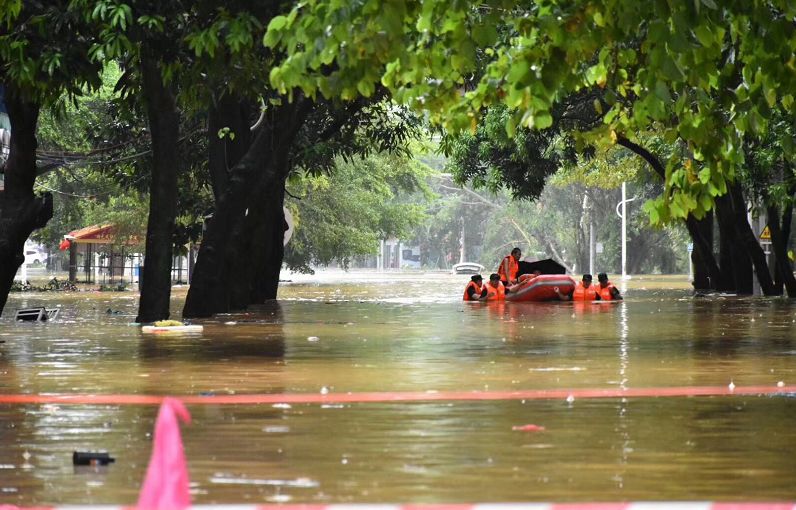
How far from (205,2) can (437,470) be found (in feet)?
49.0

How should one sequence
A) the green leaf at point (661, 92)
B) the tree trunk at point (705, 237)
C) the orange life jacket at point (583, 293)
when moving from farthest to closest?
the tree trunk at point (705, 237) < the orange life jacket at point (583, 293) < the green leaf at point (661, 92)

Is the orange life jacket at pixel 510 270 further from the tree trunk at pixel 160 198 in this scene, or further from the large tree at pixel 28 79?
the large tree at pixel 28 79

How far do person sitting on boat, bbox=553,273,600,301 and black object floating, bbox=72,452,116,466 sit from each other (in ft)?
118

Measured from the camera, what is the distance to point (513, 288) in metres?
46.1

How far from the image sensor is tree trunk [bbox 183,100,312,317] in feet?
109

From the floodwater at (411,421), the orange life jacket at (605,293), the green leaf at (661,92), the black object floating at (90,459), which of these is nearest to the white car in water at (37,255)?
the orange life jacket at (605,293)

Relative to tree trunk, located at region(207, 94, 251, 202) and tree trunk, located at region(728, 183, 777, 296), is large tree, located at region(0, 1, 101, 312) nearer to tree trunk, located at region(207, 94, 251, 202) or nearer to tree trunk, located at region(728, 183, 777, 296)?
tree trunk, located at region(207, 94, 251, 202)

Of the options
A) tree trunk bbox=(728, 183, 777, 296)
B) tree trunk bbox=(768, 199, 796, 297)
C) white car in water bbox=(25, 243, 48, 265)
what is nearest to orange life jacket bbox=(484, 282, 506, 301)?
tree trunk bbox=(728, 183, 777, 296)

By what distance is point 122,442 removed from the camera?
1130 cm

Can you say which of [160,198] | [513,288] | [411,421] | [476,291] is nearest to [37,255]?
[476,291]

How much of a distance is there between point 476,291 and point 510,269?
5.31ft

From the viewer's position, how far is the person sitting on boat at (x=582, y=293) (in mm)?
45719

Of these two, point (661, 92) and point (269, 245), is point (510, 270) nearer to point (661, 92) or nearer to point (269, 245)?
point (269, 245)

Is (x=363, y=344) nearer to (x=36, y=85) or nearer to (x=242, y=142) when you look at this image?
(x=36, y=85)
